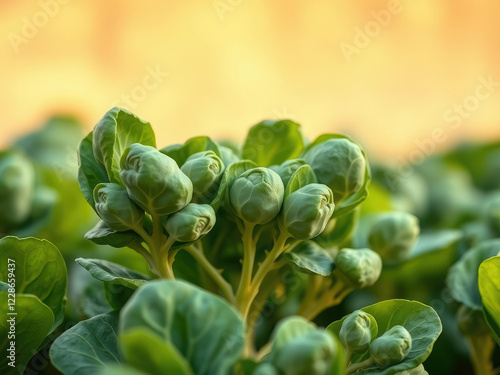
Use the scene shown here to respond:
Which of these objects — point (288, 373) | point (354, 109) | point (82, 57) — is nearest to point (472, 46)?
point (354, 109)

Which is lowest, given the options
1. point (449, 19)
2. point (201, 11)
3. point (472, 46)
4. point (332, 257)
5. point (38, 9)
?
point (472, 46)

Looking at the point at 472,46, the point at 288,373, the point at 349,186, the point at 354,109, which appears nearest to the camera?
the point at 288,373

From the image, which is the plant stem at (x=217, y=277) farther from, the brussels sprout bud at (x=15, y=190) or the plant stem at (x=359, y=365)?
the brussels sprout bud at (x=15, y=190)

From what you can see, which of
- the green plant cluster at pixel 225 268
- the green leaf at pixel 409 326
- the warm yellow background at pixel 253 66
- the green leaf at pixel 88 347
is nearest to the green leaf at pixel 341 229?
the green plant cluster at pixel 225 268

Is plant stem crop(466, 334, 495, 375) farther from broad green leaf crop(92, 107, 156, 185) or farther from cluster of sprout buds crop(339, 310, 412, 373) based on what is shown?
broad green leaf crop(92, 107, 156, 185)

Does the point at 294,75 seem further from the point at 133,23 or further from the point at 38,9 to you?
the point at 38,9

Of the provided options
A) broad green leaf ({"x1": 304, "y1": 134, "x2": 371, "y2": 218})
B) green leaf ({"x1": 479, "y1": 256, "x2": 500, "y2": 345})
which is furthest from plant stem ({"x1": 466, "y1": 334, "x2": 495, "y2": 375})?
broad green leaf ({"x1": 304, "y1": 134, "x2": 371, "y2": 218})

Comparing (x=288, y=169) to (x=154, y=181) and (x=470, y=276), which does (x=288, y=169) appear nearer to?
(x=154, y=181)
